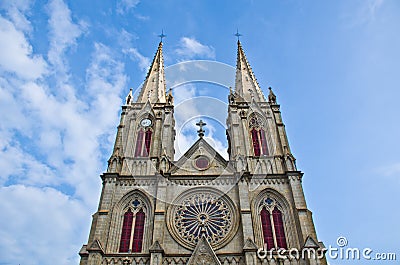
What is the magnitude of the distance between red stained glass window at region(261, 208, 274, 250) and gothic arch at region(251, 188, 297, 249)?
25 cm

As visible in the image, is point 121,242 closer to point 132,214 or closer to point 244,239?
point 132,214

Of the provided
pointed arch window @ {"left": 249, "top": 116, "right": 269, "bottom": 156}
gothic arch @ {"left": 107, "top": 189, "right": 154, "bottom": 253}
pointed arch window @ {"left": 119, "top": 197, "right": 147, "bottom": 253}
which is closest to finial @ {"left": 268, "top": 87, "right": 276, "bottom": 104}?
pointed arch window @ {"left": 249, "top": 116, "right": 269, "bottom": 156}

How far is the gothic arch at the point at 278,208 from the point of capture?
66.7 feet

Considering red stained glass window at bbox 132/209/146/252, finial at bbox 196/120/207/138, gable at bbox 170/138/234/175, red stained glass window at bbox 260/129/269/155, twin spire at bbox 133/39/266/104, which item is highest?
twin spire at bbox 133/39/266/104

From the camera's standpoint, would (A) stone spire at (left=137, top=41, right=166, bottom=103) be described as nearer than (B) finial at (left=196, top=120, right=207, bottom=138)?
No

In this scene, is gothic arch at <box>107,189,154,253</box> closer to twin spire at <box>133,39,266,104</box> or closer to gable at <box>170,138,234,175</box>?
gable at <box>170,138,234,175</box>

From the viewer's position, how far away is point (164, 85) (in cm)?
3447

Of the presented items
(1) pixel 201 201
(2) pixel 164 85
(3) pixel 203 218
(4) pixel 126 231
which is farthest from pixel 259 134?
(4) pixel 126 231

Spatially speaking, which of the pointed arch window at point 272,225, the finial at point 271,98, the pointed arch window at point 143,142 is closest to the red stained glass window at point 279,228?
the pointed arch window at point 272,225

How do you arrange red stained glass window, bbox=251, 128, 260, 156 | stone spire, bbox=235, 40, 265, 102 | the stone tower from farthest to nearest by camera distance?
stone spire, bbox=235, 40, 265, 102 < red stained glass window, bbox=251, 128, 260, 156 < the stone tower

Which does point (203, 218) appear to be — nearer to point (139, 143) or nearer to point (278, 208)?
point (278, 208)

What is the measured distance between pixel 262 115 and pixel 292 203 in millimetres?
9500

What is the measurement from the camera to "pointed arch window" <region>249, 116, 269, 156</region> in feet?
85.0

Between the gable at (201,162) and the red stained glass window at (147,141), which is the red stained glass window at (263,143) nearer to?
the gable at (201,162)
